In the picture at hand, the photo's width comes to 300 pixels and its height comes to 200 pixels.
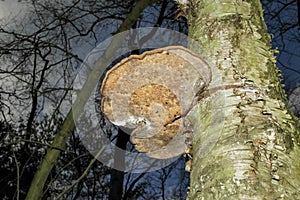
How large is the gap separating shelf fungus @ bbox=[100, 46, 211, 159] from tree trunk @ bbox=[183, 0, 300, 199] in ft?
0.23

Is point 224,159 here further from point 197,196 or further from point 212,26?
point 212,26

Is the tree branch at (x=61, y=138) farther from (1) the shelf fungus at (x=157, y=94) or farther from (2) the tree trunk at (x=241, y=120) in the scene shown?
(2) the tree trunk at (x=241, y=120)

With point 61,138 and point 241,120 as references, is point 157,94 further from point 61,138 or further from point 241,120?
point 61,138

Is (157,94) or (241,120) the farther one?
(157,94)

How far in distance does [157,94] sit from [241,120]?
0.39 meters

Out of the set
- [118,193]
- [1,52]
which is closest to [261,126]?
[1,52]

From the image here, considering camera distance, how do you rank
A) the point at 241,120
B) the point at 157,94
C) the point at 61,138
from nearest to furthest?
the point at 241,120
the point at 157,94
the point at 61,138

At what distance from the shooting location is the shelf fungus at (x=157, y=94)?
1057 mm

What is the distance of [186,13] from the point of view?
1.19m

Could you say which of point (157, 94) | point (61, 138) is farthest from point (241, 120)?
point (61, 138)

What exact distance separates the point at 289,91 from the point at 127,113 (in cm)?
578

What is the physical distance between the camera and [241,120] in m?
0.84

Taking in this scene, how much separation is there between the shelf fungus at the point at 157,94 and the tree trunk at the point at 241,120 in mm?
71

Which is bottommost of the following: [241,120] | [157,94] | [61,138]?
[241,120]
